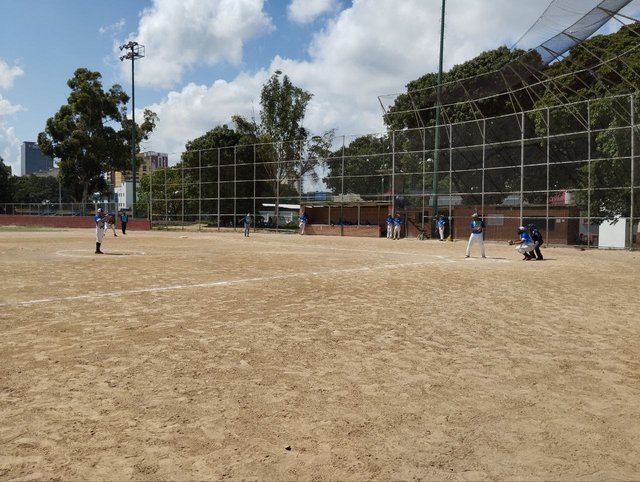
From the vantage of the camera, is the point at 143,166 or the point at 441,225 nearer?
the point at 441,225

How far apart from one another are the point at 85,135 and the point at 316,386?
5673cm

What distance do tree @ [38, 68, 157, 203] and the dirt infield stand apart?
162ft

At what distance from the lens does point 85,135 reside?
54188mm

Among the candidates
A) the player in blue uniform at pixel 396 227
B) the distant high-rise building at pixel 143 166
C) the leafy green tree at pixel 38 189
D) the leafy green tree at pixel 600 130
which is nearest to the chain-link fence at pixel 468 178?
the leafy green tree at pixel 600 130

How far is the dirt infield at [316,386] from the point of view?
3.15 meters

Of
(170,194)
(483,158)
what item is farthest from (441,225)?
(170,194)

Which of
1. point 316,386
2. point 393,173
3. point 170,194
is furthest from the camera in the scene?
point 170,194

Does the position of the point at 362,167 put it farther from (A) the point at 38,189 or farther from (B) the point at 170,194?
(A) the point at 38,189

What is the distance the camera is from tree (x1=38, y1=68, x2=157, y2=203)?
5403 centimetres

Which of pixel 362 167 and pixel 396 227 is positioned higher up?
pixel 362 167

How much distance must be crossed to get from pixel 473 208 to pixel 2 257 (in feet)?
82.3

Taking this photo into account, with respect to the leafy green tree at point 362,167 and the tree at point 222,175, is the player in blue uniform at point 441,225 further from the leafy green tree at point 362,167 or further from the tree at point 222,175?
the tree at point 222,175

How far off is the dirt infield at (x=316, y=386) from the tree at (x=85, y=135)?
49.4 meters

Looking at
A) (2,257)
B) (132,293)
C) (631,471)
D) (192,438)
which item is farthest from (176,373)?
(2,257)
